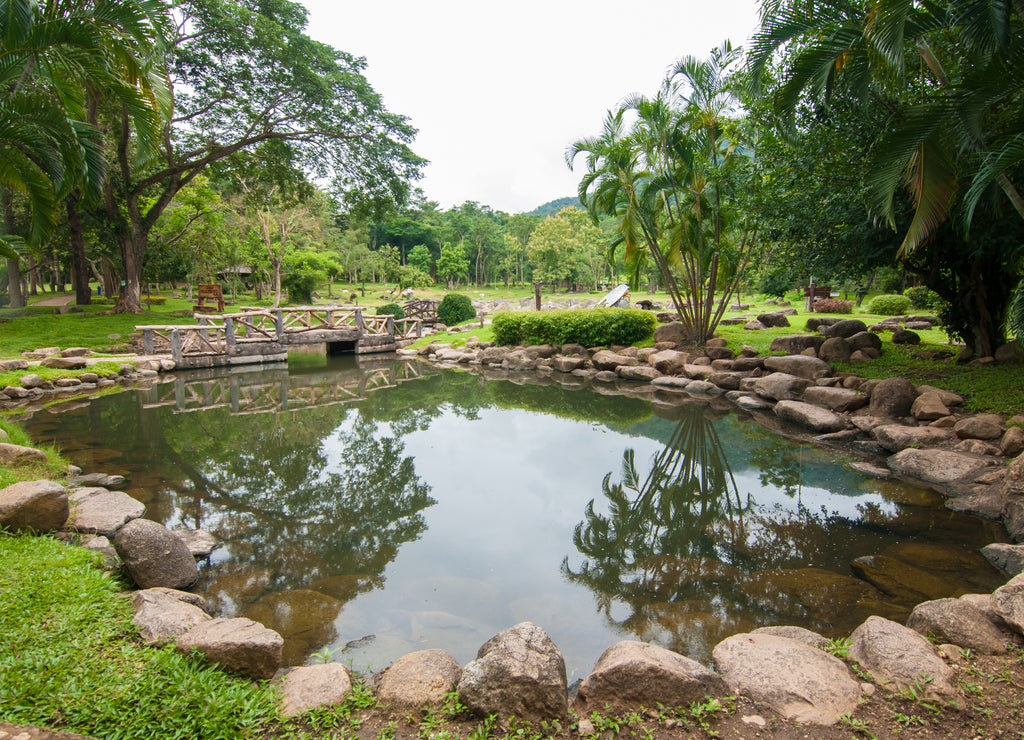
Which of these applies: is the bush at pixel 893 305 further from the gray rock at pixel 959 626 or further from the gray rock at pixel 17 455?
the gray rock at pixel 17 455

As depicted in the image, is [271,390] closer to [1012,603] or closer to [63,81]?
[63,81]

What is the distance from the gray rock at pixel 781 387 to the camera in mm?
10078

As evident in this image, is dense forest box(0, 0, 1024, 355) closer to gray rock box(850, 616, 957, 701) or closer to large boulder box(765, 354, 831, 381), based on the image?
large boulder box(765, 354, 831, 381)

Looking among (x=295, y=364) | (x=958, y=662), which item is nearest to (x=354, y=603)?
(x=958, y=662)

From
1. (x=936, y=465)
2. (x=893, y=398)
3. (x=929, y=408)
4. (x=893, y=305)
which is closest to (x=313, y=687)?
(x=936, y=465)

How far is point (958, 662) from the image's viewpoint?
2805mm

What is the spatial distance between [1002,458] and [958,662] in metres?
4.49

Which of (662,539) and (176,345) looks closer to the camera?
(662,539)

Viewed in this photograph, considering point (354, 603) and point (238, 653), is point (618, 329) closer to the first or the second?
point (354, 603)

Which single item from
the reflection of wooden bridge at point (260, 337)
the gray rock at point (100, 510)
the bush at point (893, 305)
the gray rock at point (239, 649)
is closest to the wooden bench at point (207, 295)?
the reflection of wooden bridge at point (260, 337)

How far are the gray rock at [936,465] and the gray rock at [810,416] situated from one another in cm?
154

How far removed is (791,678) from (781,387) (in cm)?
854

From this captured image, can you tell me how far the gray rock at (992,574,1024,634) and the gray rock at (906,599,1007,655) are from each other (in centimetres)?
10

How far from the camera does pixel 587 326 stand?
1706 cm
